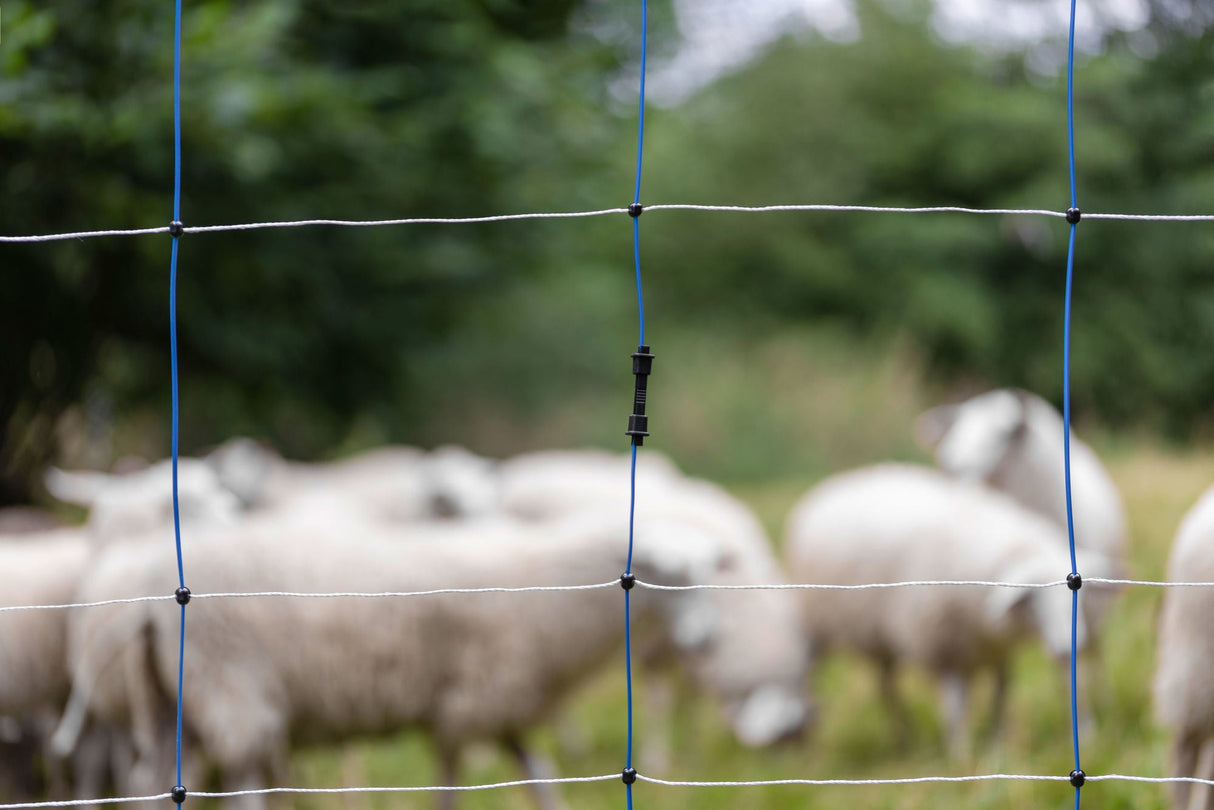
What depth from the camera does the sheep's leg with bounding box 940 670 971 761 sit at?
3723 millimetres

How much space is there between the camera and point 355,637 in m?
3.01

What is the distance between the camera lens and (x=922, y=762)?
3.71 metres

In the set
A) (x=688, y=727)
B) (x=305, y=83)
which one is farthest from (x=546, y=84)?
(x=688, y=727)

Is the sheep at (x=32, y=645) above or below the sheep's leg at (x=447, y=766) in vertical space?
above

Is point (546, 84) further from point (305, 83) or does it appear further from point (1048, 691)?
point (1048, 691)

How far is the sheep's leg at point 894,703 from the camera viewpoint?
4133 mm

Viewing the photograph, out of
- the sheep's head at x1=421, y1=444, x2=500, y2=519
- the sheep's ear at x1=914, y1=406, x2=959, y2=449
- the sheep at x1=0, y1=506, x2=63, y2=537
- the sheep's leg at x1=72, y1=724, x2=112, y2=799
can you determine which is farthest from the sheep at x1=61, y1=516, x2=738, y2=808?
the sheep's ear at x1=914, y1=406, x2=959, y2=449

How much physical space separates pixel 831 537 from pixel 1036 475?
825 mm

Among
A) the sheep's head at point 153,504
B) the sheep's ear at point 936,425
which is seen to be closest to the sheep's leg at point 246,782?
the sheep's head at point 153,504

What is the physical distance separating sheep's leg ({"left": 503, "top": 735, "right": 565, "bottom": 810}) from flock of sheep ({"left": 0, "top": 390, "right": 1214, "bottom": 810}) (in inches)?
0.4

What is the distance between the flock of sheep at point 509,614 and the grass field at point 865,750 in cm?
15

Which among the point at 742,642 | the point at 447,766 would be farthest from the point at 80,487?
the point at 742,642

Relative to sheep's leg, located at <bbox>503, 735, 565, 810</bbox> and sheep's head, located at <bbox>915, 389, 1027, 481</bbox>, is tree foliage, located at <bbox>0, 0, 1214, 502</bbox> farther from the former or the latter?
sheep's leg, located at <bbox>503, 735, 565, 810</bbox>

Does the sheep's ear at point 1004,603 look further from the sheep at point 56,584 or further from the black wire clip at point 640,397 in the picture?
the sheep at point 56,584
